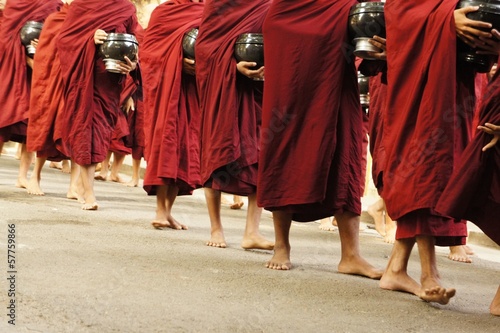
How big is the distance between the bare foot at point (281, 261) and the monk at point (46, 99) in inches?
129

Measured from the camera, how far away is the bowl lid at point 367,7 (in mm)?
3852

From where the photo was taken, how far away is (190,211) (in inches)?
301

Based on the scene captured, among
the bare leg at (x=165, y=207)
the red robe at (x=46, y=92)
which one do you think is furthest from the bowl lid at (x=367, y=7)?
the red robe at (x=46, y=92)

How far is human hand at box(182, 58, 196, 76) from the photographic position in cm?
562

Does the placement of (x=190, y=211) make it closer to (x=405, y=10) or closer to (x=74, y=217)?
(x=74, y=217)

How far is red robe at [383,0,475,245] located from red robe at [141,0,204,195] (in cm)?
222

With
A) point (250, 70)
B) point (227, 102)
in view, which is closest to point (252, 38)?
point (250, 70)

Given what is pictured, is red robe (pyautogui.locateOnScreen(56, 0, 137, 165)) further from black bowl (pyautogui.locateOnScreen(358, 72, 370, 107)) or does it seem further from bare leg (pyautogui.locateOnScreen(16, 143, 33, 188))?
black bowl (pyautogui.locateOnScreen(358, 72, 370, 107))

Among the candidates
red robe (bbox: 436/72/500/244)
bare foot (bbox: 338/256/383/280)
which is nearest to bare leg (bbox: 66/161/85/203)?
bare foot (bbox: 338/256/383/280)

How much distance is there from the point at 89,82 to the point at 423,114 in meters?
3.54

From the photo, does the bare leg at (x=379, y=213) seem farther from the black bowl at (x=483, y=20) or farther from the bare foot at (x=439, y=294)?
the bare foot at (x=439, y=294)

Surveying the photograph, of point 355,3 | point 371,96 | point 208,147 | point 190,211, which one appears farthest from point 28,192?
point 355,3

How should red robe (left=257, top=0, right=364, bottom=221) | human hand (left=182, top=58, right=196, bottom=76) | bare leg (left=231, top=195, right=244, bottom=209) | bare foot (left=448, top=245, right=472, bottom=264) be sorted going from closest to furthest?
1. red robe (left=257, top=0, right=364, bottom=221)
2. bare foot (left=448, top=245, right=472, bottom=264)
3. human hand (left=182, top=58, right=196, bottom=76)
4. bare leg (left=231, top=195, right=244, bottom=209)

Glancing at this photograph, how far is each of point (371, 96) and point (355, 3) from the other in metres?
1.07
